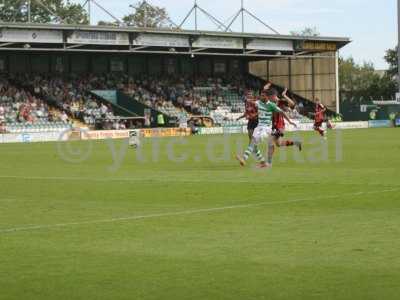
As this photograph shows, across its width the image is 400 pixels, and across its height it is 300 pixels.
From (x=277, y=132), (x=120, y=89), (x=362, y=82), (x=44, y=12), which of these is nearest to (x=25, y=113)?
(x=120, y=89)

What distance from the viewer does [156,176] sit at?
24344mm

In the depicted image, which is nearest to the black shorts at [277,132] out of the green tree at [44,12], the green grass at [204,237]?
the green grass at [204,237]

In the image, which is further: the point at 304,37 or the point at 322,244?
the point at 304,37

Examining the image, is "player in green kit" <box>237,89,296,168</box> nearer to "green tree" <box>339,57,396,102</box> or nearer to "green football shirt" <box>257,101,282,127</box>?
"green football shirt" <box>257,101,282,127</box>

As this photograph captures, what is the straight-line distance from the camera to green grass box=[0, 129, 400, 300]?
9.46 m

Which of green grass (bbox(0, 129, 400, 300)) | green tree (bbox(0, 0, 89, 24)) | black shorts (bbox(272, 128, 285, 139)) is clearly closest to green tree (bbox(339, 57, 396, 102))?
green tree (bbox(0, 0, 89, 24))

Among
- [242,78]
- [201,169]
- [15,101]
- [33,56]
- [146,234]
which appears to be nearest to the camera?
[146,234]

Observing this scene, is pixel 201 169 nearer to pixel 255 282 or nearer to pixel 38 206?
pixel 38 206

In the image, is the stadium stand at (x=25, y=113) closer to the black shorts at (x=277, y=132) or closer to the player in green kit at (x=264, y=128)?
the black shorts at (x=277, y=132)

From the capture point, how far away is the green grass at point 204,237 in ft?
31.0

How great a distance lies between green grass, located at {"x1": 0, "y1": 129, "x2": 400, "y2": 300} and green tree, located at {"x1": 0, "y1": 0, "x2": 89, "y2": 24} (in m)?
78.6

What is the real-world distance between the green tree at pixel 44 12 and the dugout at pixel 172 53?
65.2 feet

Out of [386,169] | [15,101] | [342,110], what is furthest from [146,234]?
[342,110]

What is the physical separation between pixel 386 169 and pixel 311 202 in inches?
335
